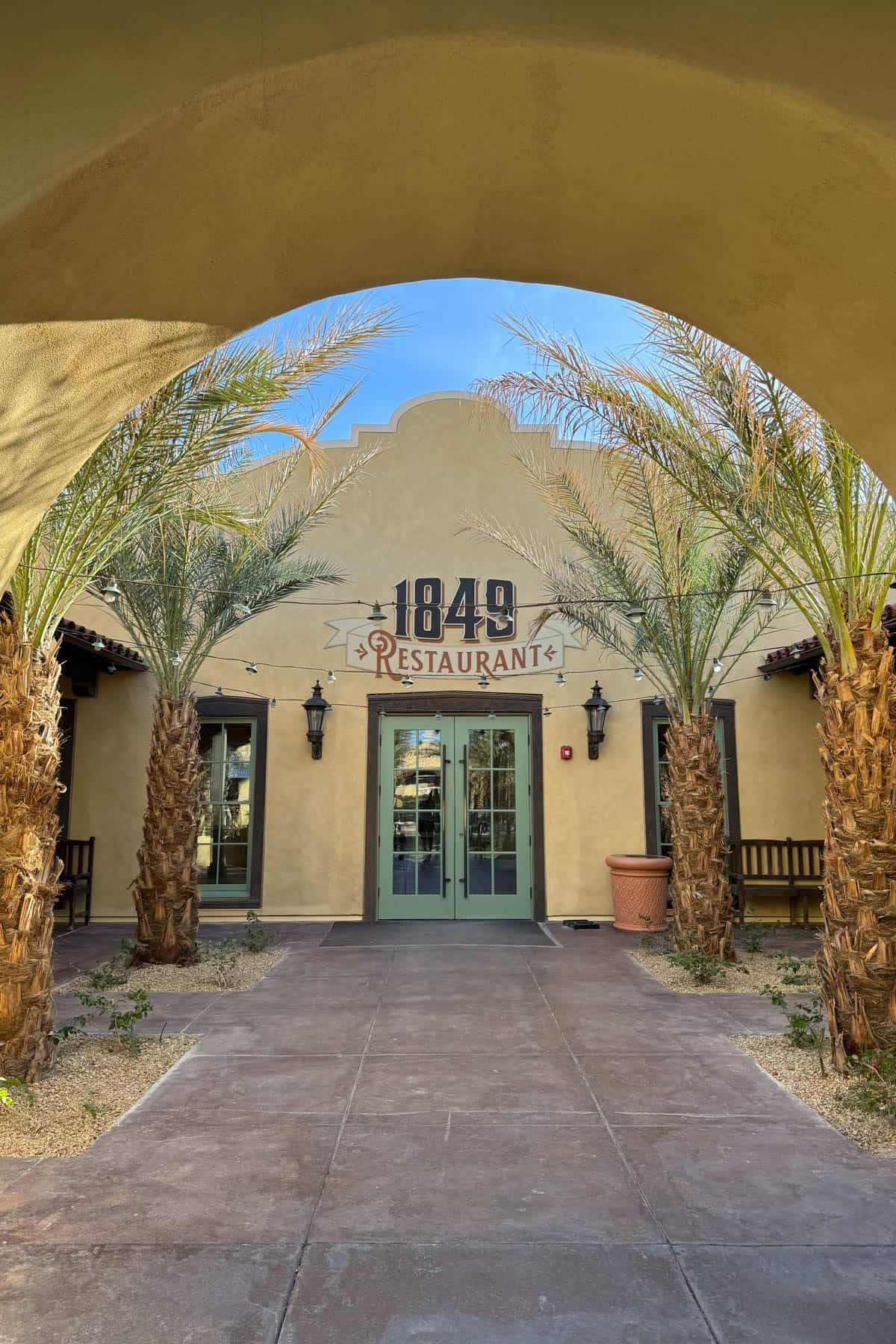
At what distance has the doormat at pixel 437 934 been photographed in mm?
9734

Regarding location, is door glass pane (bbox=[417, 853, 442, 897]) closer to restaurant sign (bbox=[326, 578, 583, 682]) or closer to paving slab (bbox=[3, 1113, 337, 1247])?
restaurant sign (bbox=[326, 578, 583, 682])

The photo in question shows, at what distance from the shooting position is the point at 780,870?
1127 centimetres

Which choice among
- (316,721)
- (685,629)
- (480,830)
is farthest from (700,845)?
(316,721)

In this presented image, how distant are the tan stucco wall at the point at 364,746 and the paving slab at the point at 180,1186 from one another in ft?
22.4

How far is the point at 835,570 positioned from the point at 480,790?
6673mm

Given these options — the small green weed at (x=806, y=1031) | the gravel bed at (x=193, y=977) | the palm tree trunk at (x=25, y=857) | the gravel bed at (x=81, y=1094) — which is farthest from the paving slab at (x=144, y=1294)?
the gravel bed at (x=193, y=977)

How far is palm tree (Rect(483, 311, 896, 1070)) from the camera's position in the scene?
492 centimetres

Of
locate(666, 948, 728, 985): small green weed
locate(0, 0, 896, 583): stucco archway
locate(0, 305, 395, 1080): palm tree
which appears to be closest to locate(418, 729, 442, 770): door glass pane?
locate(666, 948, 728, 985): small green weed

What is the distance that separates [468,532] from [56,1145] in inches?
351

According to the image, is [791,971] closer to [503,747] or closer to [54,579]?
[503,747]

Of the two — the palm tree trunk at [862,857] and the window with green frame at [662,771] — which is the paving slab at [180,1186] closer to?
the palm tree trunk at [862,857]

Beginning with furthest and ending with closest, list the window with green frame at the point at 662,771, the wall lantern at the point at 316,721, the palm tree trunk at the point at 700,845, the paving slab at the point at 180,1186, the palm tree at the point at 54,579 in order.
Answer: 1. the window with green frame at the point at 662,771
2. the wall lantern at the point at 316,721
3. the palm tree trunk at the point at 700,845
4. the palm tree at the point at 54,579
5. the paving slab at the point at 180,1186

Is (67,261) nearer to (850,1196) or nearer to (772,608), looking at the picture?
Answer: (850,1196)

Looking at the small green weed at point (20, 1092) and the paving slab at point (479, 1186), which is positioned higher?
the small green weed at point (20, 1092)
